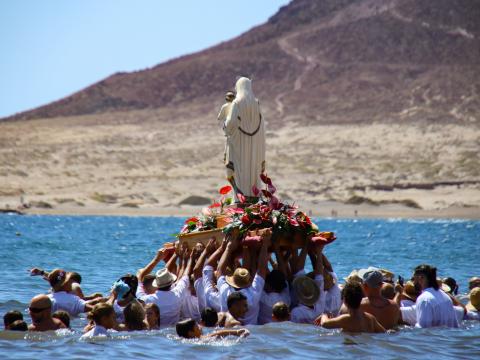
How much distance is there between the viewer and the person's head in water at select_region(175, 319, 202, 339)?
40.5 ft

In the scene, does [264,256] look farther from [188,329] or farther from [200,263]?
[188,329]

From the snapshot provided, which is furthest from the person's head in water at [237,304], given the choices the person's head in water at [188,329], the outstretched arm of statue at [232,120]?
the outstretched arm of statue at [232,120]

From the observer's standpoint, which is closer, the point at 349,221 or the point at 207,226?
the point at 207,226

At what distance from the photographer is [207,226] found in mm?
15711

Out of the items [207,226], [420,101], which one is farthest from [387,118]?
[207,226]

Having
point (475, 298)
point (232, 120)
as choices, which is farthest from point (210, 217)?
point (475, 298)

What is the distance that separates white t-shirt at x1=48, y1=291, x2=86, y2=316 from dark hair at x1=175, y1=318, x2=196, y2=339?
256 centimetres

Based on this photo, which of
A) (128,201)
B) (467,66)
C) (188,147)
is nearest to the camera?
(128,201)

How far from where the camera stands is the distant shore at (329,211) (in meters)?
64.8

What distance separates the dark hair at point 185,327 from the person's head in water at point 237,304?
98 centimetres

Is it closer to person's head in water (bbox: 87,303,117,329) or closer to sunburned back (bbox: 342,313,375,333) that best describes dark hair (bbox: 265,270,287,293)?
sunburned back (bbox: 342,313,375,333)

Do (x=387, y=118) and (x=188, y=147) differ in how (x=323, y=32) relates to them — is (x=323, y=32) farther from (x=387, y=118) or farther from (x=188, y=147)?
(x=188, y=147)

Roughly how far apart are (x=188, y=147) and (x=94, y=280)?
67923 mm

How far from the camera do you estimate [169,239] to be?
41.6 m
